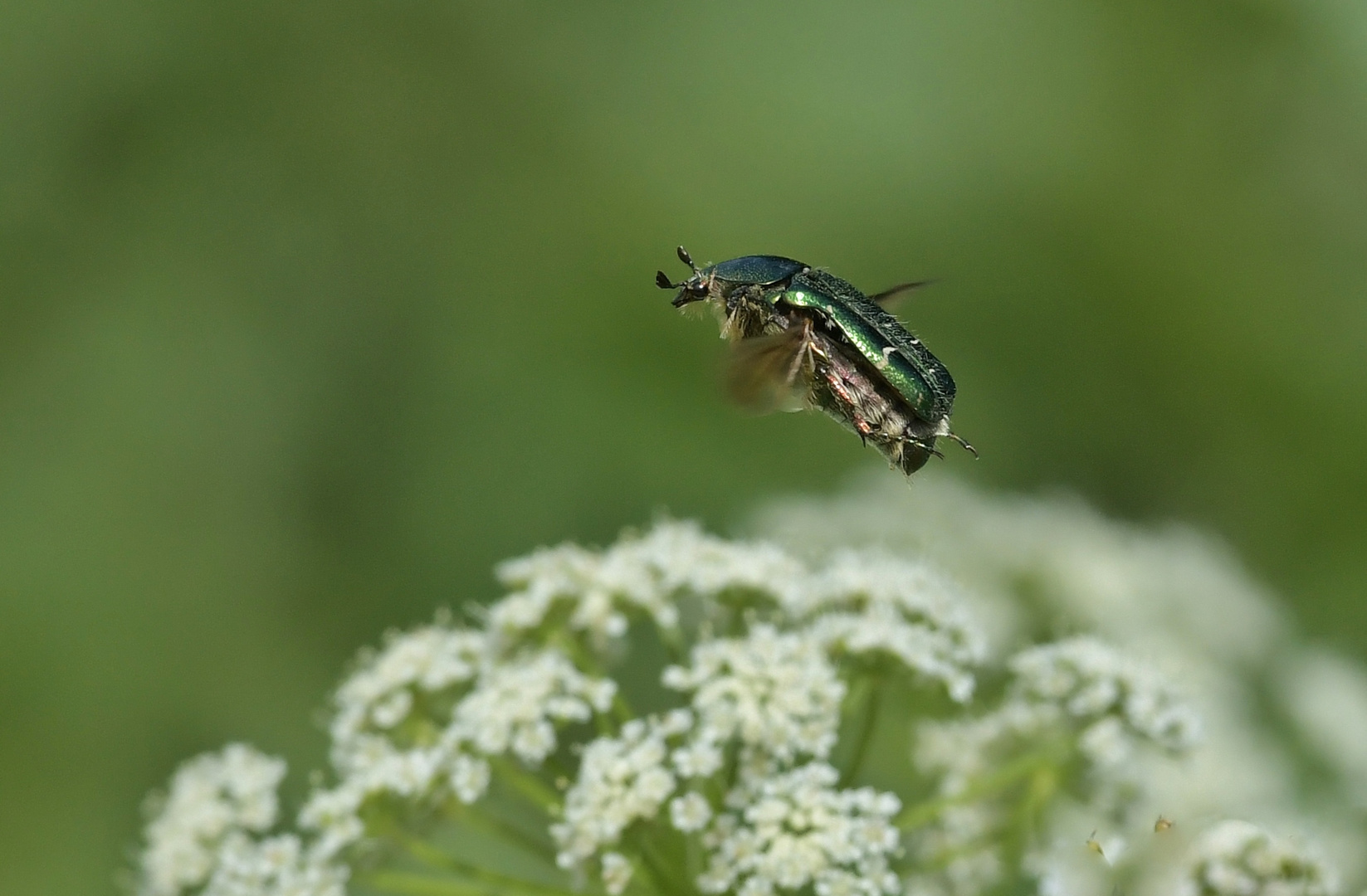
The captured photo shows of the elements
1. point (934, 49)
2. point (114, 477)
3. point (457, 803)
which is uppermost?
point (934, 49)

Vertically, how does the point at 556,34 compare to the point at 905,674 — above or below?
above

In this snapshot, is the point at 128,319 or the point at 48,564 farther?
the point at 128,319

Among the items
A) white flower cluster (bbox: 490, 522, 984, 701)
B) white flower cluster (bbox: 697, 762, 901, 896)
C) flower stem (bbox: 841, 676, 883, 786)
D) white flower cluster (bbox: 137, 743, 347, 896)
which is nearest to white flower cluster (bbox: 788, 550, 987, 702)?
white flower cluster (bbox: 490, 522, 984, 701)

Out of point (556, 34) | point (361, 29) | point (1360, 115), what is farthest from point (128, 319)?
point (1360, 115)

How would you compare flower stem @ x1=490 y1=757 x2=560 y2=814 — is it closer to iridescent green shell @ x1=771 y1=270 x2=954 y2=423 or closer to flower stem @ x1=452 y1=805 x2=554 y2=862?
flower stem @ x1=452 y1=805 x2=554 y2=862

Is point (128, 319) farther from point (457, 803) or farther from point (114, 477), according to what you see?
point (457, 803)

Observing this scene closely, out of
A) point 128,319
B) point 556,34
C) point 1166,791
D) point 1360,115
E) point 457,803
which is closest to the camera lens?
point 457,803
